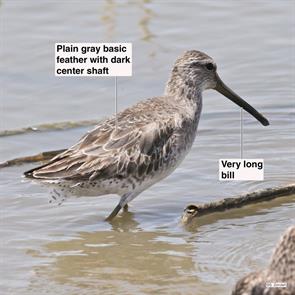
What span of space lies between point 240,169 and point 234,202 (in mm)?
544

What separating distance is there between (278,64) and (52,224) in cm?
397

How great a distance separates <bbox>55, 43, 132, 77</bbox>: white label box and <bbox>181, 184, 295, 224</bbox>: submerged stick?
1.35m

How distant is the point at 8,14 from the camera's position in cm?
1302

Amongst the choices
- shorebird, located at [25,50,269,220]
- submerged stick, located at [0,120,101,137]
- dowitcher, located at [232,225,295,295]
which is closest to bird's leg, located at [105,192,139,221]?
shorebird, located at [25,50,269,220]

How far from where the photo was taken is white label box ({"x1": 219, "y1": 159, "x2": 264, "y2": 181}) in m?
9.20

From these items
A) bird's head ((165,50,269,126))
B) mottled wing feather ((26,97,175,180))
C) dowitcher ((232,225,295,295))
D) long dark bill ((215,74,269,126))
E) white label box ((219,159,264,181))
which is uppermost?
bird's head ((165,50,269,126))

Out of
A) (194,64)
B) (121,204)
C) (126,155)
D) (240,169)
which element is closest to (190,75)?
(194,64)

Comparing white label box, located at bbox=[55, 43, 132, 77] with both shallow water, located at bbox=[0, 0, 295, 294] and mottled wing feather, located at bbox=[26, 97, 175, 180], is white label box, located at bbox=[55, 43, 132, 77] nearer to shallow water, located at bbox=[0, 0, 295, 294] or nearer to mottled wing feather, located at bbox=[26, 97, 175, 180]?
mottled wing feather, located at bbox=[26, 97, 175, 180]

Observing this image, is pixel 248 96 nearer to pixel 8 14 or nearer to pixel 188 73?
pixel 188 73

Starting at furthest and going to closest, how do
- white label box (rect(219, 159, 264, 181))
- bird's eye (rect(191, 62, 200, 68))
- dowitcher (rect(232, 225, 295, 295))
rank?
bird's eye (rect(191, 62, 200, 68)) < white label box (rect(219, 159, 264, 181)) < dowitcher (rect(232, 225, 295, 295))

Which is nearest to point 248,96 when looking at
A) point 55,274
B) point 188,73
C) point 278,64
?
point 278,64

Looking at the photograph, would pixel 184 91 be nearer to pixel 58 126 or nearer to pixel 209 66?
pixel 209 66

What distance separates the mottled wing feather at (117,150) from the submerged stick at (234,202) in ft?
1.90

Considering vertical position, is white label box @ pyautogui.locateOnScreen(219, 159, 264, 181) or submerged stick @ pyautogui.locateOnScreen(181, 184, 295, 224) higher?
white label box @ pyautogui.locateOnScreen(219, 159, 264, 181)
